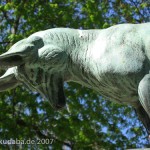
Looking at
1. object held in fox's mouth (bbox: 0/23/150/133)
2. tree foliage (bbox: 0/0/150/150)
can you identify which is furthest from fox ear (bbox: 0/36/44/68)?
tree foliage (bbox: 0/0/150/150)

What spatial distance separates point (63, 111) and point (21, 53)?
29.7ft

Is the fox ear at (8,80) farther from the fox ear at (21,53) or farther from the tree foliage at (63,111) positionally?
the tree foliage at (63,111)

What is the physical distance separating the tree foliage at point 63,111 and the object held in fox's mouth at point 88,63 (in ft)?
27.9

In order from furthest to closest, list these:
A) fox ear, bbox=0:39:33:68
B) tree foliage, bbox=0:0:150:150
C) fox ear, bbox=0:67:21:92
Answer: tree foliage, bbox=0:0:150:150 → fox ear, bbox=0:67:21:92 → fox ear, bbox=0:39:33:68

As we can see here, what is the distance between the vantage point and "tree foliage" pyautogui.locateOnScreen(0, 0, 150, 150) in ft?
39.2

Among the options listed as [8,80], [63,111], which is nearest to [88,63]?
[8,80]

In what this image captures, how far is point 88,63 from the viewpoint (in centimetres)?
300

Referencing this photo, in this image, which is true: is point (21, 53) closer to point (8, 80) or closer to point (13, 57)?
point (13, 57)

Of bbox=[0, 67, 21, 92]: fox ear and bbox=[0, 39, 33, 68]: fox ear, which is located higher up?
bbox=[0, 39, 33, 68]: fox ear

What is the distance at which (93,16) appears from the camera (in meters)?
12.3

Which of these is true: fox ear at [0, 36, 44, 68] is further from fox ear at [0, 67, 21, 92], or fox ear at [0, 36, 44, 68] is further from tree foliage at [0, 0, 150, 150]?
tree foliage at [0, 0, 150, 150]

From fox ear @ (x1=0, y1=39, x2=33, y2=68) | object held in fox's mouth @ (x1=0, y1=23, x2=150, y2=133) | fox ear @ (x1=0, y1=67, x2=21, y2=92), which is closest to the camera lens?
object held in fox's mouth @ (x1=0, y1=23, x2=150, y2=133)

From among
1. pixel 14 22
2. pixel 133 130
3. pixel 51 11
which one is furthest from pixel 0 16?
pixel 133 130

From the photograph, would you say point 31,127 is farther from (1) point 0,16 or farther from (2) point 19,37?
(1) point 0,16
